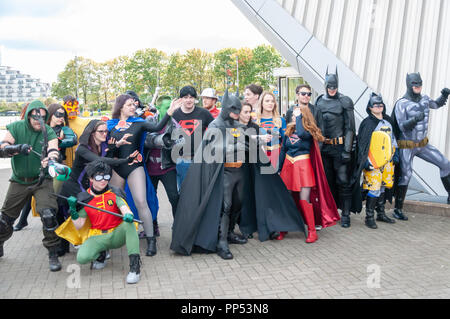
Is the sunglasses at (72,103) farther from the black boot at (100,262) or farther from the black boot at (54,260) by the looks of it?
the black boot at (100,262)

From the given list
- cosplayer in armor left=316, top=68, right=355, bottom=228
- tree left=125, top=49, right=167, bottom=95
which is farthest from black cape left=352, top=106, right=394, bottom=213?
tree left=125, top=49, right=167, bottom=95

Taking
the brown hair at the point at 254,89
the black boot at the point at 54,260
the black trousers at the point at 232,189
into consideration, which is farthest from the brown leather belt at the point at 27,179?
the brown hair at the point at 254,89

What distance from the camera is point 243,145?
5.28m

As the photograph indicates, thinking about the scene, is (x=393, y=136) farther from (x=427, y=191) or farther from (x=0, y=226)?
(x=0, y=226)

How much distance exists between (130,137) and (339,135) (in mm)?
3023

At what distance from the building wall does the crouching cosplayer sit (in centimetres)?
560

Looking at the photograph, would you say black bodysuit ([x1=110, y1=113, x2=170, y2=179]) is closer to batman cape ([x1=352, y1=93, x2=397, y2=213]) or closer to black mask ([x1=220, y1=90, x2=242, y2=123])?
black mask ([x1=220, y1=90, x2=242, y2=123])

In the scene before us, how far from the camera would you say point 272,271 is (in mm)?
4672

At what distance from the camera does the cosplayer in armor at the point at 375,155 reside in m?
6.18

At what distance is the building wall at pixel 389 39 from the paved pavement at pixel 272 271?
114 inches

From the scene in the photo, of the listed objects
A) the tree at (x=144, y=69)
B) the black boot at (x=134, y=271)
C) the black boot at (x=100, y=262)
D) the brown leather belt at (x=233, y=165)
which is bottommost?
the black boot at (x=100, y=262)

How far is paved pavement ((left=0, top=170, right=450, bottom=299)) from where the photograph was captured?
412cm

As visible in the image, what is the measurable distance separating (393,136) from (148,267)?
401cm

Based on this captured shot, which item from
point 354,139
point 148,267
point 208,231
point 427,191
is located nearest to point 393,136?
point 354,139
